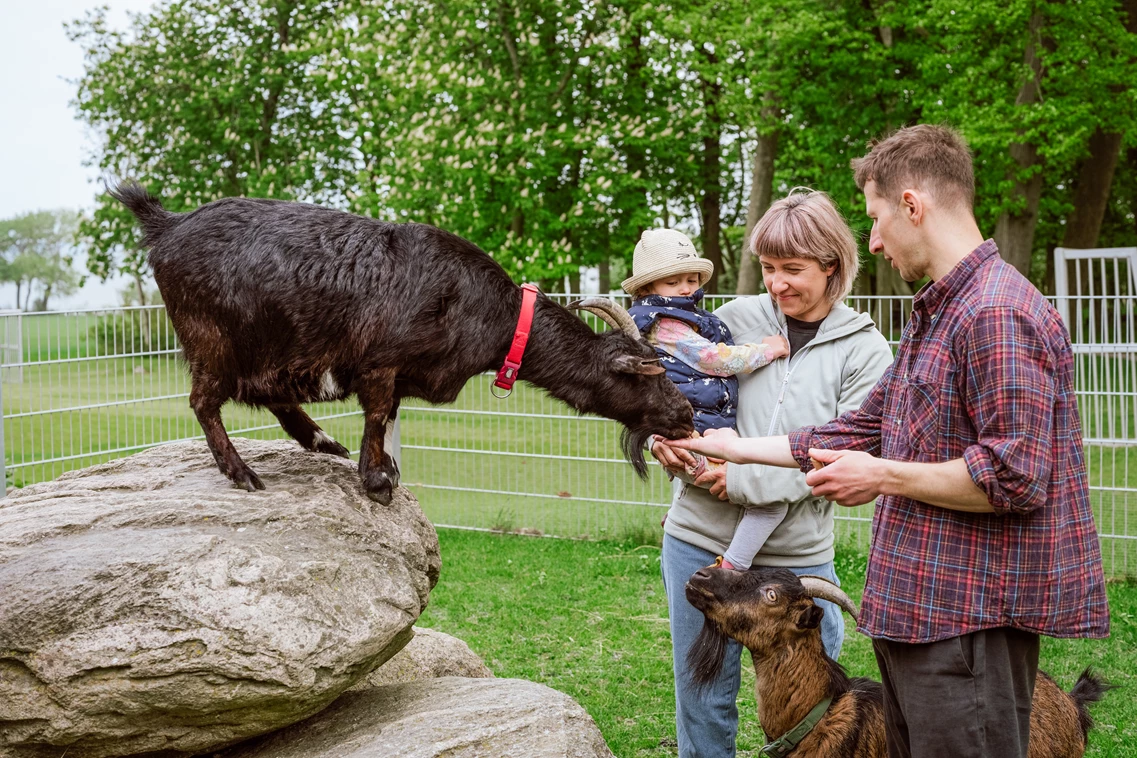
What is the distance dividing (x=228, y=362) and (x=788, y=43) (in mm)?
12861

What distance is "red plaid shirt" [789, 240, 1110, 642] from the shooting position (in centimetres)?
204

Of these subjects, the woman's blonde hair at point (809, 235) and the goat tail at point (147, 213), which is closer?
the woman's blonde hair at point (809, 235)

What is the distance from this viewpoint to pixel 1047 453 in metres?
2.05

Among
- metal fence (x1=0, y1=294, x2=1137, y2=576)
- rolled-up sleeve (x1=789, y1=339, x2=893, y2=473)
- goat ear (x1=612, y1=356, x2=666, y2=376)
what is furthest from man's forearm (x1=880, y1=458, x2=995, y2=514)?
metal fence (x1=0, y1=294, x2=1137, y2=576)

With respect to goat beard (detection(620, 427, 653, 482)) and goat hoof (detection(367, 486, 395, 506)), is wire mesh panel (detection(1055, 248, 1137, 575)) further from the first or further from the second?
goat hoof (detection(367, 486, 395, 506))

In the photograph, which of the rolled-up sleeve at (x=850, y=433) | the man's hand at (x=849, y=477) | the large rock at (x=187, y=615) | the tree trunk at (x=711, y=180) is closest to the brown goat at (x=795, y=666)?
the rolled-up sleeve at (x=850, y=433)

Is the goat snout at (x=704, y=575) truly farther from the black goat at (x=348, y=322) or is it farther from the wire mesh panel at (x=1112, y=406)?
the wire mesh panel at (x=1112, y=406)

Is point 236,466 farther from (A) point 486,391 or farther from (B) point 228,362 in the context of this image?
(A) point 486,391

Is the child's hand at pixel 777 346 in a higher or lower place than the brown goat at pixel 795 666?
higher

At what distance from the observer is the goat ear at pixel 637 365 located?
356 cm

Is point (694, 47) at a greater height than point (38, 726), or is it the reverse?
point (694, 47)

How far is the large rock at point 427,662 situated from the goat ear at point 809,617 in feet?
5.61

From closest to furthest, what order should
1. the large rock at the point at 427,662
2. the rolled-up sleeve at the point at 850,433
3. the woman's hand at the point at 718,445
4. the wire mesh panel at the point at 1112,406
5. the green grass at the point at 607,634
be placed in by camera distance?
the rolled-up sleeve at the point at 850,433 → the woman's hand at the point at 718,445 → the large rock at the point at 427,662 → the green grass at the point at 607,634 → the wire mesh panel at the point at 1112,406

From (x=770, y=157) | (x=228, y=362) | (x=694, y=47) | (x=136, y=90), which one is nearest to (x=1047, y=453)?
(x=228, y=362)
